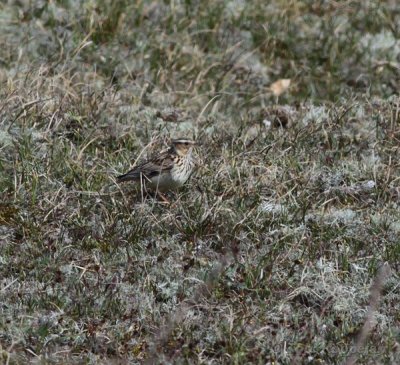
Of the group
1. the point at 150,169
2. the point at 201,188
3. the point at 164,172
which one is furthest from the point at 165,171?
the point at 201,188

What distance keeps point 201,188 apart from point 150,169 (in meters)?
0.43

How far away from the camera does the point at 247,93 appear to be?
11.4 metres

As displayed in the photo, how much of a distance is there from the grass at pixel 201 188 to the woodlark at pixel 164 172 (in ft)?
0.46

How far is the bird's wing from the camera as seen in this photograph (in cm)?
835

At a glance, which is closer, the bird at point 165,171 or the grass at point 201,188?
the grass at point 201,188

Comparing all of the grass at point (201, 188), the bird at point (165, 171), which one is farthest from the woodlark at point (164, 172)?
the grass at point (201, 188)

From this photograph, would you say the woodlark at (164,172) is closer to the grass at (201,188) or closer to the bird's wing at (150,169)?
the bird's wing at (150,169)

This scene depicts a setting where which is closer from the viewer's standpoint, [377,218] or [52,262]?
[52,262]

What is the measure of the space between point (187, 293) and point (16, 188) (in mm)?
1720

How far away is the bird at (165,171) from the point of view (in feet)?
27.4

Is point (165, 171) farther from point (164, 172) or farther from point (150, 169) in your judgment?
point (150, 169)

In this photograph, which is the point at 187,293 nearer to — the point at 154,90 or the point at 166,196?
the point at 166,196

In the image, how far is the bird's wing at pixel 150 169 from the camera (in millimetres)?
8352

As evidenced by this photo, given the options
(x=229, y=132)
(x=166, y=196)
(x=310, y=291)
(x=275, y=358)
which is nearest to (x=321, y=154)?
(x=229, y=132)
